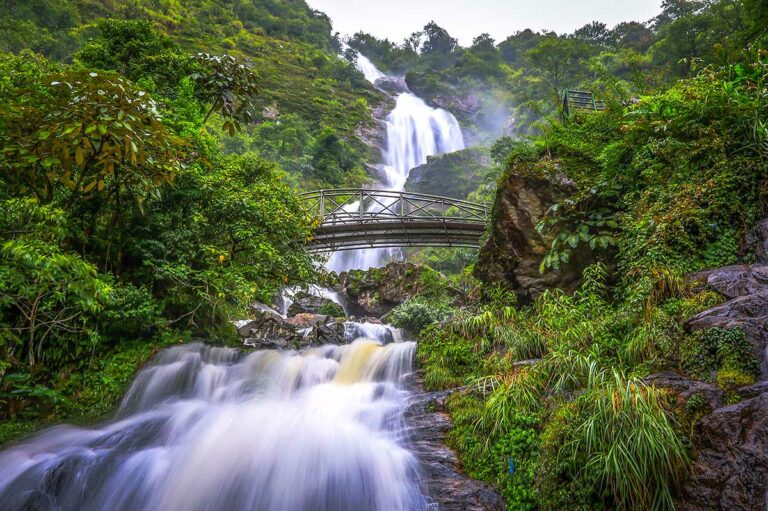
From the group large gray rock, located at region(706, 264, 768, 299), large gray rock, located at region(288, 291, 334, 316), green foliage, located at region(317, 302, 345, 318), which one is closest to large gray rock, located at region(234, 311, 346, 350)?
green foliage, located at region(317, 302, 345, 318)

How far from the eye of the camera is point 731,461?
119 inches

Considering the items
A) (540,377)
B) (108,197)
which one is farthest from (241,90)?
(540,377)

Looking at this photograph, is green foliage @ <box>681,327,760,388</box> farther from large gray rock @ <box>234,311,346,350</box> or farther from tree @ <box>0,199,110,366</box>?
large gray rock @ <box>234,311,346,350</box>

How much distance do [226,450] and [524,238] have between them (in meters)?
6.95

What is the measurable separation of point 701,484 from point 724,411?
65cm

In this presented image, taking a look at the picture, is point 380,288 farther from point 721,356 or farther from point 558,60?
point 558,60

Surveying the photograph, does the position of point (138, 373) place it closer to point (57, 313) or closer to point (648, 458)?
point (57, 313)

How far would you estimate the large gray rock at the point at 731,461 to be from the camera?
288cm

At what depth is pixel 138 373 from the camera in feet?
23.3

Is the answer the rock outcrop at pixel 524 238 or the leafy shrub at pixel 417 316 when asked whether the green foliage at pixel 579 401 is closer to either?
the rock outcrop at pixel 524 238

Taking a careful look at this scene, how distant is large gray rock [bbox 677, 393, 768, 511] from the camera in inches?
113

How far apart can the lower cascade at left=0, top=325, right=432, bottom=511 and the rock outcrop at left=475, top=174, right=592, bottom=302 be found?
10.9 feet

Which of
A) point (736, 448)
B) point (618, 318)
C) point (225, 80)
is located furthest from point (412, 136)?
point (736, 448)

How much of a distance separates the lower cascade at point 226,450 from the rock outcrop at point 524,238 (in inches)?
130
